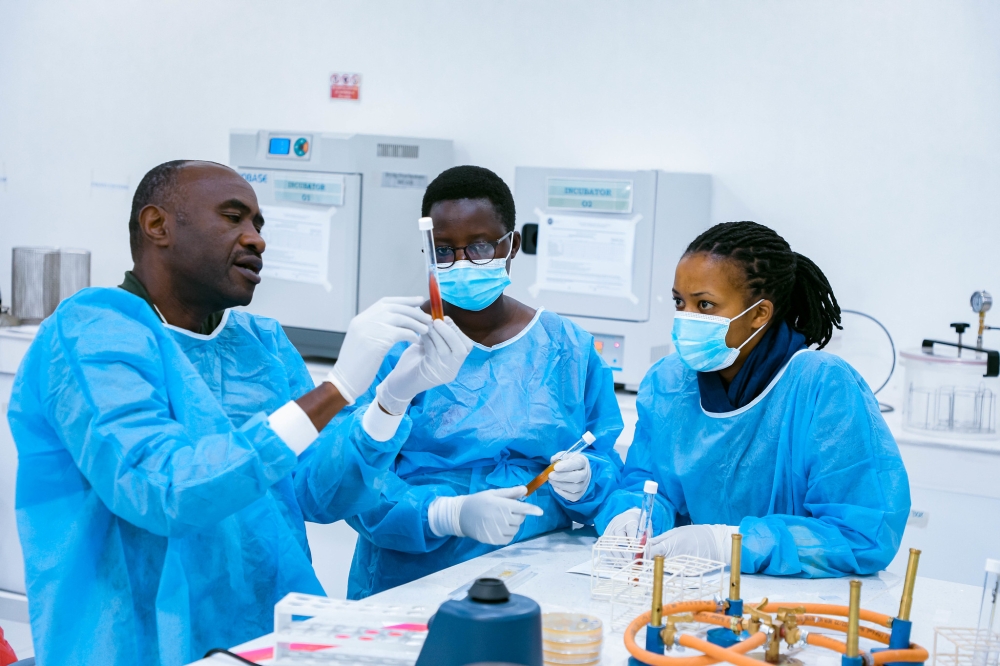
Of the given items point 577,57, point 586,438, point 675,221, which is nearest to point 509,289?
point 675,221

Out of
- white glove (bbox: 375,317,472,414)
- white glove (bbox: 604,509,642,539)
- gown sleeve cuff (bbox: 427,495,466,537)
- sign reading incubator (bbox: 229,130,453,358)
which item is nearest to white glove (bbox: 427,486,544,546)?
gown sleeve cuff (bbox: 427,495,466,537)

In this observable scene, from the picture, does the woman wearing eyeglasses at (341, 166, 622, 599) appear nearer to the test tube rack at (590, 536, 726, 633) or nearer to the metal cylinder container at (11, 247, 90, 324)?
the test tube rack at (590, 536, 726, 633)

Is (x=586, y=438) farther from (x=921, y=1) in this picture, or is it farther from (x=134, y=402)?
(x=921, y=1)

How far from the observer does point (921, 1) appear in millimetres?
2725

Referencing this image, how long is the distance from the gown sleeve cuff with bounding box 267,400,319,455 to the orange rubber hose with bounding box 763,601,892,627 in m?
0.58

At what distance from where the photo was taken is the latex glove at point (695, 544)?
1401 mm

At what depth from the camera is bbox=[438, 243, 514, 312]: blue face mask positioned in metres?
1.68

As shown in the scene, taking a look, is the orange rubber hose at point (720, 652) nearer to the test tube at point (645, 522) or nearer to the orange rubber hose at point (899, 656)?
the orange rubber hose at point (899, 656)

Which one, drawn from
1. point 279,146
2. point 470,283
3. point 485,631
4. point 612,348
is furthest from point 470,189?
point 279,146

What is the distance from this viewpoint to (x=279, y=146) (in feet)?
9.80

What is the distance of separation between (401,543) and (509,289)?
4.42ft

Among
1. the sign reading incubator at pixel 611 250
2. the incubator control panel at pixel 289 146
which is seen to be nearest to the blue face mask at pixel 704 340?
the sign reading incubator at pixel 611 250

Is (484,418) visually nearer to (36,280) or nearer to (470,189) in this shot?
(470,189)

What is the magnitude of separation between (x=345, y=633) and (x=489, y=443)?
716 millimetres
